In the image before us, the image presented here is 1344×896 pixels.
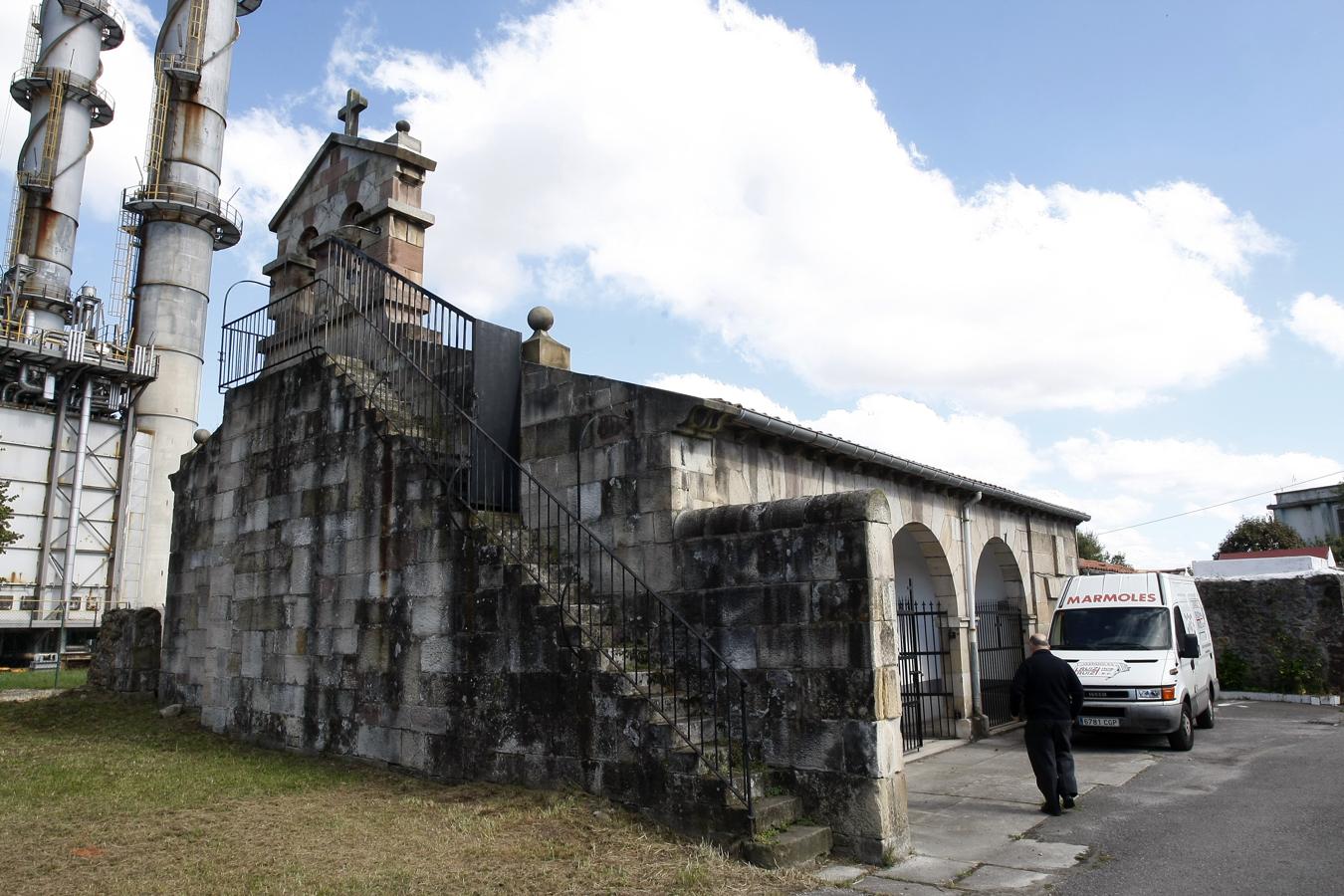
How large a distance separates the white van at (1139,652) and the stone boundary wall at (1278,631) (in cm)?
389

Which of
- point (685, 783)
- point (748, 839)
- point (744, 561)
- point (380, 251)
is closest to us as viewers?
point (748, 839)

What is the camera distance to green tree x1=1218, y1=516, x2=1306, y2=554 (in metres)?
40.5

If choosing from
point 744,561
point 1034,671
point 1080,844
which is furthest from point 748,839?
point 1034,671

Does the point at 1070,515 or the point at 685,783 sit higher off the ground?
the point at 1070,515

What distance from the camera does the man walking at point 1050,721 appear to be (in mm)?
7395

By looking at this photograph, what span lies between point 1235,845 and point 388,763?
23.0ft

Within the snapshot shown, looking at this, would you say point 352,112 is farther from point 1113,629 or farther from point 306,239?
point 1113,629

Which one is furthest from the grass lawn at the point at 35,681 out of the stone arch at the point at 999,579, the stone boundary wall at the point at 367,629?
the stone arch at the point at 999,579

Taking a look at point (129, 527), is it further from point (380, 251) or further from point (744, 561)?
point (744, 561)

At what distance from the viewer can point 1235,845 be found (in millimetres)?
6309

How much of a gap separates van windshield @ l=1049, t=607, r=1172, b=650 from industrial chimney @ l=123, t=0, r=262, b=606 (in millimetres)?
32078

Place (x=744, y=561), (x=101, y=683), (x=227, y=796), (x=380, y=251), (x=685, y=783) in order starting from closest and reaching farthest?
(x=685, y=783), (x=744, y=561), (x=227, y=796), (x=380, y=251), (x=101, y=683)

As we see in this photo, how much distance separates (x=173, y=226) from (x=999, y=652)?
32688mm

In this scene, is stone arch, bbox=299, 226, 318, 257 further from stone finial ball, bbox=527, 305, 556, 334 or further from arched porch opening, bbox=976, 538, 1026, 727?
arched porch opening, bbox=976, 538, 1026, 727
